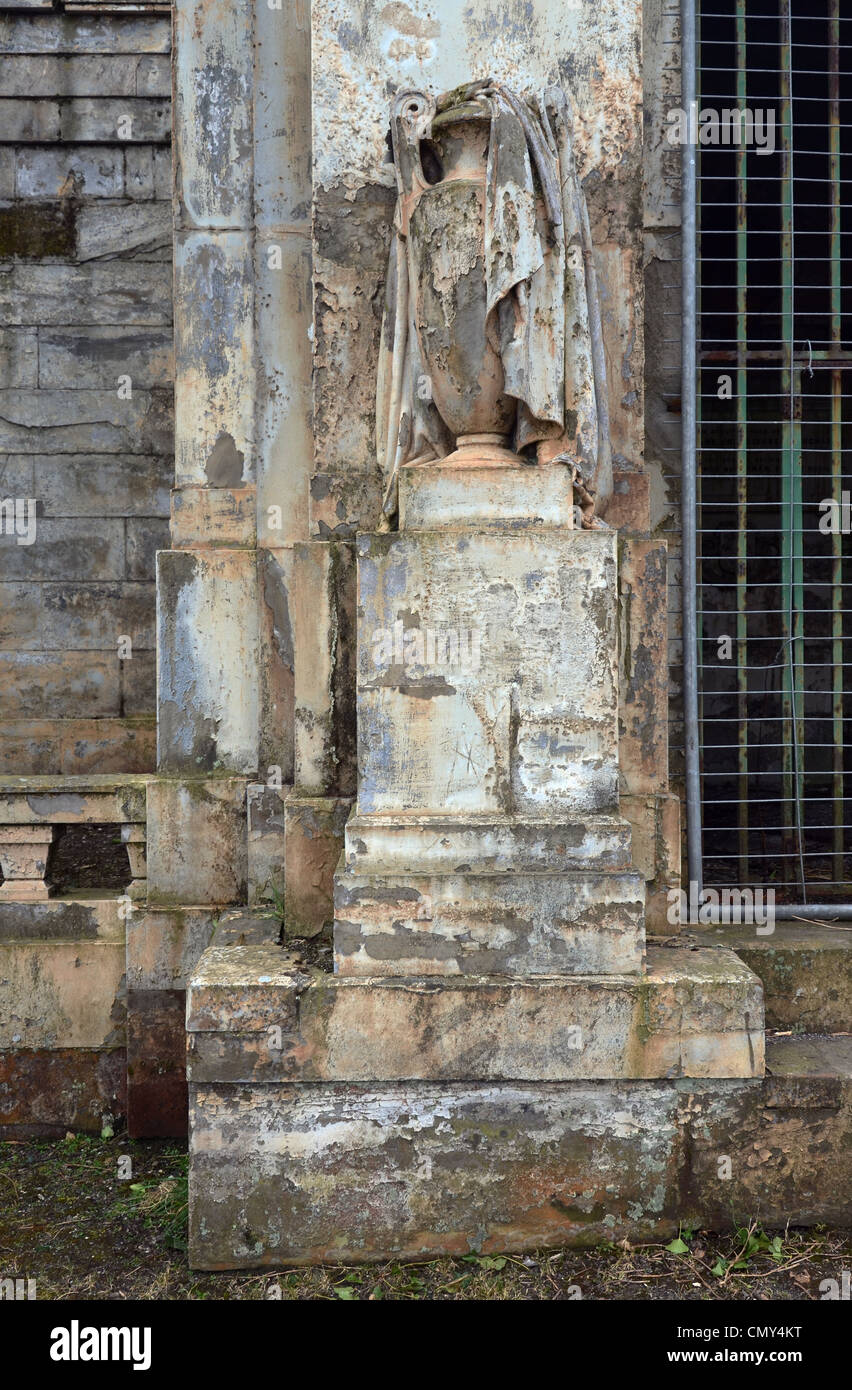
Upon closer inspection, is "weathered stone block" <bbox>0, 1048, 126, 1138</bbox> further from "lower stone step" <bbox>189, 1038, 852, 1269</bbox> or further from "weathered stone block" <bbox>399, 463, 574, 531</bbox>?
"weathered stone block" <bbox>399, 463, 574, 531</bbox>

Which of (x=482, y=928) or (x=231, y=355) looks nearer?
(x=482, y=928)

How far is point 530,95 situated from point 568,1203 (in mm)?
3437

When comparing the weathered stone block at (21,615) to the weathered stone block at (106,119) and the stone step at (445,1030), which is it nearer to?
the weathered stone block at (106,119)

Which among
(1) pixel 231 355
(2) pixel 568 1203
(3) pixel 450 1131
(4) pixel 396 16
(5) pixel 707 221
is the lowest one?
(2) pixel 568 1203

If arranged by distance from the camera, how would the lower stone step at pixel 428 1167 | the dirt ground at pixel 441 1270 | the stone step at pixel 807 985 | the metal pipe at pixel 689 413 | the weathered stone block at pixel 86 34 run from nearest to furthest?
the dirt ground at pixel 441 1270
the lower stone step at pixel 428 1167
the stone step at pixel 807 985
the metal pipe at pixel 689 413
the weathered stone block at pixel 86 34

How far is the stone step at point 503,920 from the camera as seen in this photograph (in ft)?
11.4

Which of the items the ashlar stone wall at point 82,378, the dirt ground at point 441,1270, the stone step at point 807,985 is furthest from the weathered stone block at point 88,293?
the stone step at point 807,985

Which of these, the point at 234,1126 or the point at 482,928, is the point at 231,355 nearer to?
the point at 482,928

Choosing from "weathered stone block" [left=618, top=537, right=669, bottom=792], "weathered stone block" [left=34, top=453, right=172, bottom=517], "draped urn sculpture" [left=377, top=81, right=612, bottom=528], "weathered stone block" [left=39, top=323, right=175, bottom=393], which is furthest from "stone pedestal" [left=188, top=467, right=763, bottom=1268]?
"weathered stone block" [left=39, top=323, right=175, bottom=393]

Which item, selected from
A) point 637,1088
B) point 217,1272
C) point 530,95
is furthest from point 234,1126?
point 530,95

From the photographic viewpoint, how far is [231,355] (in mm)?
4688

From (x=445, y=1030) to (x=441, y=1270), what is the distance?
2.22 feet

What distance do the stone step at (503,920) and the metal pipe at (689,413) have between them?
1606mm

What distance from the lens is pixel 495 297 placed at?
140 inches
